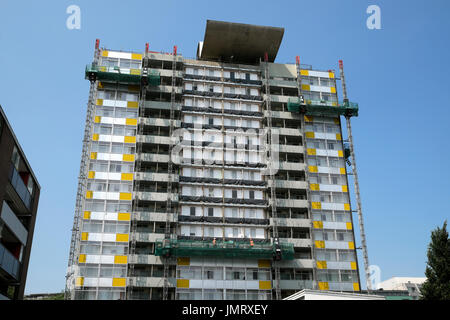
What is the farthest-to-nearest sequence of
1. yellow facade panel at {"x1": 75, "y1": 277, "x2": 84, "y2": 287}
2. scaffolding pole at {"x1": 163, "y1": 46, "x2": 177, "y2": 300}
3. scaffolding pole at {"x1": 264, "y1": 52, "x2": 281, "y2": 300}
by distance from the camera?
scaffolding pole at {"x1": 264, "y1": 52, "x2": 281, "y2": 300} < scaffolding pole at {"x1": 163, "y1": 46, "x2": 177, "y2": 300} < yellow facade panel at {"x1": 75, "y1": 277, "x2": 84, "y2": 287}

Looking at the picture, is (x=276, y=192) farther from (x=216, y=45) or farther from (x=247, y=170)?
(x=216, y=45)

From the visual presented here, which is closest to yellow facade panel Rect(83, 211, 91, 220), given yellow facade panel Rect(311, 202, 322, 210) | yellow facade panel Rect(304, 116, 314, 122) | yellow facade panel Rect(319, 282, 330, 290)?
yellow facade panel Rect(311, 202, 322, 210)

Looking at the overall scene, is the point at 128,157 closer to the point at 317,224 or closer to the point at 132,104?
the point at 132,104

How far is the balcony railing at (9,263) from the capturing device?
42847mm

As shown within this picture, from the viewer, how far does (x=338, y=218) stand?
8150 centimetres

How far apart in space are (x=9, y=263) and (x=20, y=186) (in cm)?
769

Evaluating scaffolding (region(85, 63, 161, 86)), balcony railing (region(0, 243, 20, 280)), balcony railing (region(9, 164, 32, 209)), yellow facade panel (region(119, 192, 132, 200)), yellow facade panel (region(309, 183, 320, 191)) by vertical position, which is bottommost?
balcony railing (region(0, 243, 20, 280))

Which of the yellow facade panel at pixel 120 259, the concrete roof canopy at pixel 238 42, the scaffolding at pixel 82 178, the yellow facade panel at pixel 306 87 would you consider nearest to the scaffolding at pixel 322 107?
the yellow facade panel at pixel 306 87

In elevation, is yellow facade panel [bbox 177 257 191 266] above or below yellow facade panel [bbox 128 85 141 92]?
below

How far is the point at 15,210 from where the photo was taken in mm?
51562

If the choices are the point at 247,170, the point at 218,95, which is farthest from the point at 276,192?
the point at 218,95

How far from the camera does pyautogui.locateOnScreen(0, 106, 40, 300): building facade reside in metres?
41.3

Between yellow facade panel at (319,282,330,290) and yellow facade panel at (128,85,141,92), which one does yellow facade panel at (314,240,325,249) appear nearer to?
yellow facade panel at (319,282,330,290)
